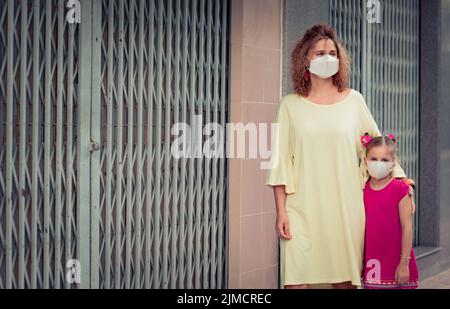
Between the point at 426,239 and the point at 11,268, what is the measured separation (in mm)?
6157

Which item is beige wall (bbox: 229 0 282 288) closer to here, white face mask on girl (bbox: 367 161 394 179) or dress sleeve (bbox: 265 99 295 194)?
dress sleeve (bbox: 265 99 295 194)

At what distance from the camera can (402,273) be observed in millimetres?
5586

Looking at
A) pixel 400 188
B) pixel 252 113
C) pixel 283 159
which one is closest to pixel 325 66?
pixel 283 159

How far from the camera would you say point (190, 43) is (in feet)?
22.6

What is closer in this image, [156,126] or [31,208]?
[31,208]

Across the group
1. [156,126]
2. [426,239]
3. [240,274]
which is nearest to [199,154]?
[156,126]

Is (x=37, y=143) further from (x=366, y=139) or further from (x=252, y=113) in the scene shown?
(x=252, y=113)

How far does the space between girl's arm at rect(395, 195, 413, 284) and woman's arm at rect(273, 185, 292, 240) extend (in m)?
0.69

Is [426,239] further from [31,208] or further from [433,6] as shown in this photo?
[31,208]

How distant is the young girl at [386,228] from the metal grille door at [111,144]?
165 centimetres

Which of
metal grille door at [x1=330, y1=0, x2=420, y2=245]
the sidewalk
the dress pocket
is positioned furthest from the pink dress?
the sidewalk

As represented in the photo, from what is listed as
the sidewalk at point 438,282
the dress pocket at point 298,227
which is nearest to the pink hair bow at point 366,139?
the dress pocket at point 298,227

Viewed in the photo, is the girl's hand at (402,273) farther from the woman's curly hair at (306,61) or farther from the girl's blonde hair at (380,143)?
A: the woman's curly hair at (306,61)

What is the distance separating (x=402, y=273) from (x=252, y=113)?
2140 mm
